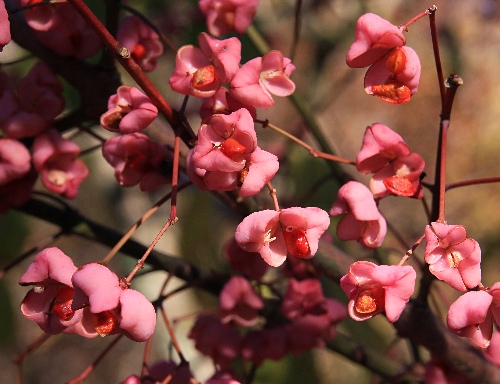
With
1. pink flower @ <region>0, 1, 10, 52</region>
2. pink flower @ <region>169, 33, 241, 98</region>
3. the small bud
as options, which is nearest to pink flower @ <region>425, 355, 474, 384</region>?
the small bud

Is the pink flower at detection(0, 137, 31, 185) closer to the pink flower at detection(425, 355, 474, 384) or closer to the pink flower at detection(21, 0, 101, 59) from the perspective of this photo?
the pink flower at detection(21, 0, 101, 59)

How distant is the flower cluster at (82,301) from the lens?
0.38m

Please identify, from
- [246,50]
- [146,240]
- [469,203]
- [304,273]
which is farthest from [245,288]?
[469,203]

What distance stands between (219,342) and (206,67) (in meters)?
0.27

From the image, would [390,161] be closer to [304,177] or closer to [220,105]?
[220,105]

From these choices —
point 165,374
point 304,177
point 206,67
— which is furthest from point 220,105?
point 304,177

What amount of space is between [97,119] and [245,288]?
0.60ft

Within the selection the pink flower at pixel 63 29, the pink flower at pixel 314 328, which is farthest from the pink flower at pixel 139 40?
the pink flower at pixel 314 328

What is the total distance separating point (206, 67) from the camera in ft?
1.44

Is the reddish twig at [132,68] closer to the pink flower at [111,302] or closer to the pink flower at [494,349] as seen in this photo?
the pink flower at [111,302]

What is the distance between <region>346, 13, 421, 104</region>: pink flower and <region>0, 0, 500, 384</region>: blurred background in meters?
0.14

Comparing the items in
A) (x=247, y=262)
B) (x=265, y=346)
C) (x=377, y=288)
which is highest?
(x=377, y=288)

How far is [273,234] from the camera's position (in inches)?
16.5

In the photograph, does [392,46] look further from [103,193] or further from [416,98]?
[416,98]
